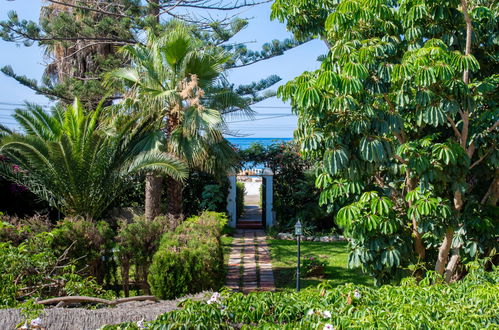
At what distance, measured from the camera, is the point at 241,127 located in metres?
11.2

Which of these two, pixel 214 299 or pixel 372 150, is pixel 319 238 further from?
pixel 214 299

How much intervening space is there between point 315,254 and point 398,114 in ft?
17.6

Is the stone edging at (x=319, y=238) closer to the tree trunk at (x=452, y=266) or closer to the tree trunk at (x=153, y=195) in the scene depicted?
the tree trunk at (x=153, y=195)

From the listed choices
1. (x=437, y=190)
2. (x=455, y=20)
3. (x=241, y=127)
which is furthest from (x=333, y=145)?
(x=241, y=127)

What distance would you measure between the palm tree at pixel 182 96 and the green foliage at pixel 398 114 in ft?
10.1

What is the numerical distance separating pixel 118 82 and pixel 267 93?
13.7 feet

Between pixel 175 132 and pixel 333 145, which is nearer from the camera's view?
pixel 333 145

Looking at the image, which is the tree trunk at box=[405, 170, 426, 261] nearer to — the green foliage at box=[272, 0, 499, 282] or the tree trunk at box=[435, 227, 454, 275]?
the green foliage at box=[272, 0, 499, 282]

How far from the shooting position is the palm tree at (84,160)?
7465 mm

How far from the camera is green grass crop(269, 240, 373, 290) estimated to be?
24.5 ft

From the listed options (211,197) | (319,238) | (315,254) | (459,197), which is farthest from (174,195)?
(459,197)

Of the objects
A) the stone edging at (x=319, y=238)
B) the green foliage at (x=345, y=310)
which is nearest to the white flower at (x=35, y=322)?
the green foliage at (x=345, y=310)

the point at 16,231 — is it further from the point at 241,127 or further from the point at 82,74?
the point at 82,74

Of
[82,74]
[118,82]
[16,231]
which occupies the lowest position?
[16,231]
